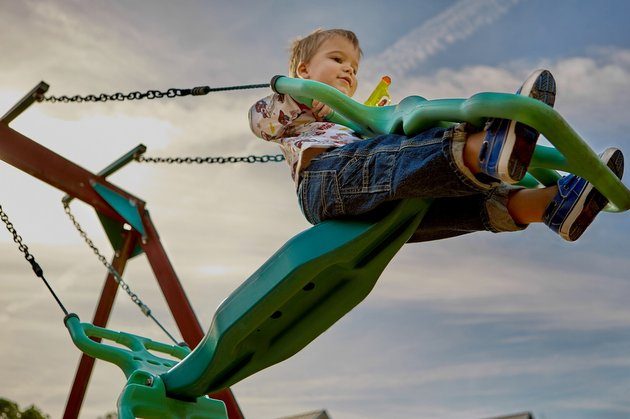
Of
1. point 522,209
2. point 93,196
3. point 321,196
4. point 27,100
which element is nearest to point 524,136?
point 522,209

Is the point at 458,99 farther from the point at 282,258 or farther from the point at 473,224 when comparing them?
the point at 282,258

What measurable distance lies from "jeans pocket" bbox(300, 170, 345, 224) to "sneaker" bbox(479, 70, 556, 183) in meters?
0.56

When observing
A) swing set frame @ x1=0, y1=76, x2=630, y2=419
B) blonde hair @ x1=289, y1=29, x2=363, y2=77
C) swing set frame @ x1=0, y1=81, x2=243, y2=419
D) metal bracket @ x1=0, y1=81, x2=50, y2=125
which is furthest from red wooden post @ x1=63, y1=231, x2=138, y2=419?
blonde hair @ x1=289, y1=29, x2=363, y2=77

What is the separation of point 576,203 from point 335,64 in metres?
1.11

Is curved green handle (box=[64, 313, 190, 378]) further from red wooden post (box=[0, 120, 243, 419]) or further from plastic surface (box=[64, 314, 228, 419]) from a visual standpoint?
red wooden post (box=[0, 120, 243, 419])

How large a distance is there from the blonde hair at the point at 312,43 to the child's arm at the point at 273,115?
11.7 inches

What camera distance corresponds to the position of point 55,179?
588 cm

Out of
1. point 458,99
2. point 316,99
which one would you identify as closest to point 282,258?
point 316,99

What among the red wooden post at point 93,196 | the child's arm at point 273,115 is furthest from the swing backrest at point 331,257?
the red wooden post at point 93,196

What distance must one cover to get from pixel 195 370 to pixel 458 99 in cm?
159

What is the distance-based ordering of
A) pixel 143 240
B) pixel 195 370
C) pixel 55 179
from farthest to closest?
pixel 143 240 < pixel 55 179 < pixel 195 370

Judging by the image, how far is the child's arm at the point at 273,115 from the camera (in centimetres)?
302

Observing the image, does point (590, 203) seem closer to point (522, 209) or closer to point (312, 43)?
point (522, 209)

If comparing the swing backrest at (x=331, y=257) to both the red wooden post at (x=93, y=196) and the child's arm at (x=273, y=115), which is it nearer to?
the child's arm at (x=273, y=115)
